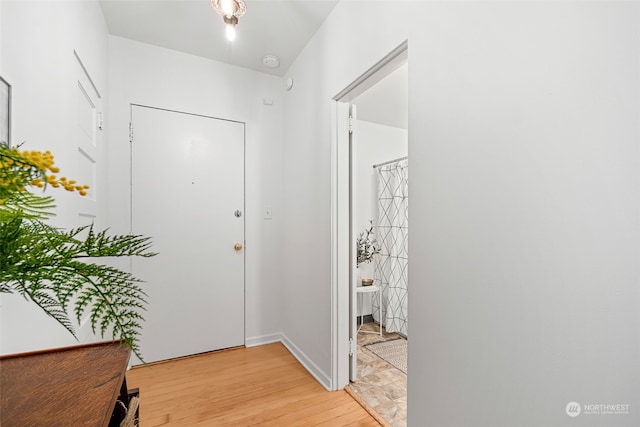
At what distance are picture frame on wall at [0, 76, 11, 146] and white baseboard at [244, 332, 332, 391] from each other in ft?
6.70

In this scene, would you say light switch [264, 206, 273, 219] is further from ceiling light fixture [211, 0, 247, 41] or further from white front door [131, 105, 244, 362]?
ceiling light fixture [211, 0, 247, 41]

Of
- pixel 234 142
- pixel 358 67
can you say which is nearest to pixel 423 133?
pixel 358 67

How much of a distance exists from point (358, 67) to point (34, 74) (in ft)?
4.83

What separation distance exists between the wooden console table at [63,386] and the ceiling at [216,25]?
212 centimetres

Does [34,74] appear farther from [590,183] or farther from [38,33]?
[590,183]

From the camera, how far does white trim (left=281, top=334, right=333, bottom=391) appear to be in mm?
1991

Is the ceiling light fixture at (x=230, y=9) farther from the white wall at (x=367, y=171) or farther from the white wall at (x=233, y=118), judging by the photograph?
the white wall at (x=367, y=171)

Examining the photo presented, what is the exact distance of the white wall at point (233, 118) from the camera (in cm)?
225

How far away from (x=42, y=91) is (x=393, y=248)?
9.87ft

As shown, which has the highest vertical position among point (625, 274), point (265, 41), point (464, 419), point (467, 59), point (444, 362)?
point (265, 41)

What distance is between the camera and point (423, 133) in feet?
4.08

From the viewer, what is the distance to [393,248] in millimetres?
3250

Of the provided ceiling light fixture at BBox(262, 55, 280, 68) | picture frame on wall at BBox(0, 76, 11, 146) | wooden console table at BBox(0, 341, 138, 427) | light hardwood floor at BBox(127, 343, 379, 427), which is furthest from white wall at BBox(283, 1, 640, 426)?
picture frame on wall at BBox(0, 76, 11, 146)

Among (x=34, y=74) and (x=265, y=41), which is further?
(x=265, y=41)
